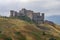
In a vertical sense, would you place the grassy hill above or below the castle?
below

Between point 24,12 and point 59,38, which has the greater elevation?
point 24,12

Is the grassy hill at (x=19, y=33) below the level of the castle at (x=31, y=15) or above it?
below

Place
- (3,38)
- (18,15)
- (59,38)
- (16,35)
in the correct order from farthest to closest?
(18,15), (59,38), (16,35), (3,38)

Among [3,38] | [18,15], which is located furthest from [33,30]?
[18,15]

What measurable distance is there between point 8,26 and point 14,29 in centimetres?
351

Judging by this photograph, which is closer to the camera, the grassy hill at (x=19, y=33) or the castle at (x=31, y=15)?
the grassy hill at (x=19, y=33)

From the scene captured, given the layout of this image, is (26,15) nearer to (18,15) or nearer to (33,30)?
(18,15)

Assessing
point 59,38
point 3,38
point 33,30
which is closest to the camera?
point 3,38

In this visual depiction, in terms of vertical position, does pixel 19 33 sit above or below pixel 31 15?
below

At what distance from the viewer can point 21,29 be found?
80.2 metres

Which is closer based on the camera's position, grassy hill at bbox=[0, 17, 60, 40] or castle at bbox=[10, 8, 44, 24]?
grassy hill at bbox=[0, 17, 60, 40]

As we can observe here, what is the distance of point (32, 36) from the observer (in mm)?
74375

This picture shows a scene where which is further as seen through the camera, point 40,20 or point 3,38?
point 40,20

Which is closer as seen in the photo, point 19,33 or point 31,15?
point 19,33
